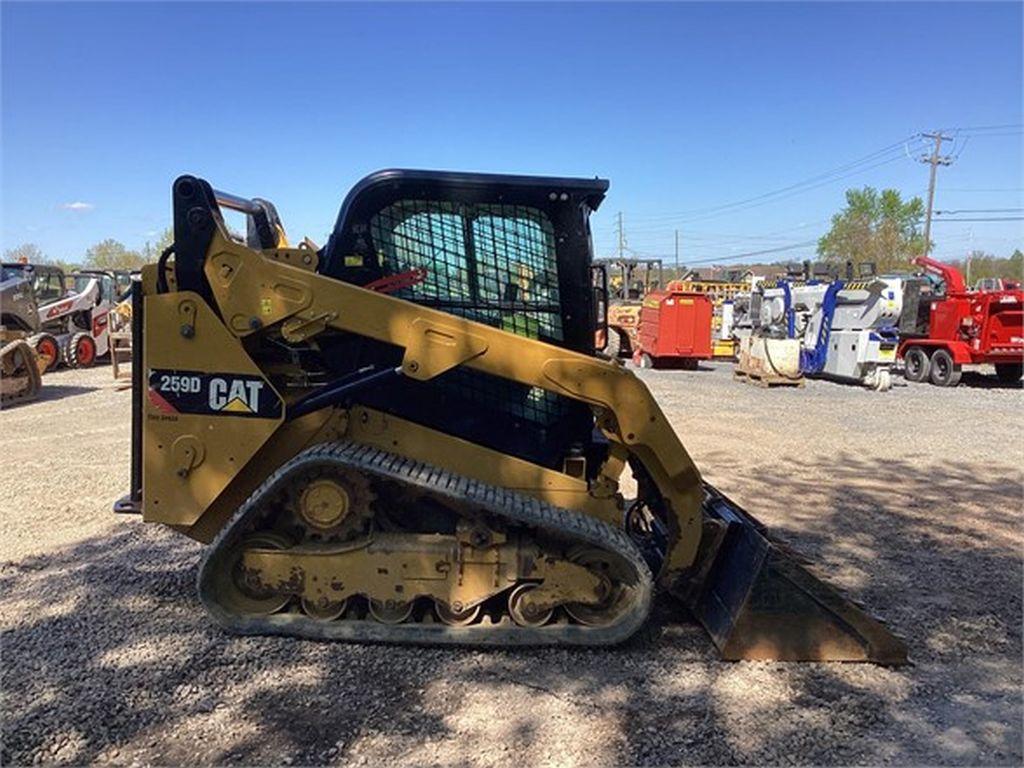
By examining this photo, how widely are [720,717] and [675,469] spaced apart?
1.15 metres

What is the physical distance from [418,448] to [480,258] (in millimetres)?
1043

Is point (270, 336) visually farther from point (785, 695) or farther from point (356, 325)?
point (785, 695)

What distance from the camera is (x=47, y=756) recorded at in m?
2.84

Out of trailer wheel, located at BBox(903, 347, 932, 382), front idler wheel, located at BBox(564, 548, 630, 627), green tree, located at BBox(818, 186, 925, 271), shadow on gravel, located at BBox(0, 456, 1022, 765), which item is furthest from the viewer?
green tree, located at BBox(818, 186, 925, 271)

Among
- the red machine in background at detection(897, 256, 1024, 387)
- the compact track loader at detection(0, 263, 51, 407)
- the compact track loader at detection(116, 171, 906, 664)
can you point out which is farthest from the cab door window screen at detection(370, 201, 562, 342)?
the red machine in background at detection(897, 256, 1024, 387)

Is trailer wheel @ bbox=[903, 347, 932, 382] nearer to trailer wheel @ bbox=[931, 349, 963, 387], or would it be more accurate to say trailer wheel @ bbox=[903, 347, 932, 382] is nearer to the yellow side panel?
trailer wheel @ bbox=[931, 349, 963, 387]

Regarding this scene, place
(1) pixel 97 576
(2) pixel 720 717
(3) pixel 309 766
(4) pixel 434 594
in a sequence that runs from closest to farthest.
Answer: (3) pixel 309 766 < (2) pixel 720 717 < (4) pixel 434 594 < (1) pixel 97 576

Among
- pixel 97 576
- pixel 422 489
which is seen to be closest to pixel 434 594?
pixel 422 489

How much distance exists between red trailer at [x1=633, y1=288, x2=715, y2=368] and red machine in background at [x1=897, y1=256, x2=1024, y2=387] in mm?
4182

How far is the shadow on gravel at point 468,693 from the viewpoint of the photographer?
2938mm

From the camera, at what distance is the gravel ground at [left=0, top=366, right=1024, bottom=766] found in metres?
2.95

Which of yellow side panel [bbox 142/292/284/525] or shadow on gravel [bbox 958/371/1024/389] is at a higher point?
yellow side panel [bbox 142/292/284/525]

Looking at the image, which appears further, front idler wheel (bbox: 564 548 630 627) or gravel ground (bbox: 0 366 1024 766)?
front idler wheel (bbox: 564 548 630 627)

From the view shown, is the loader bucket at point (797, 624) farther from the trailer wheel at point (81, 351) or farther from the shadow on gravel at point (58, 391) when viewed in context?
the trailer wheel at point (81, 351)
